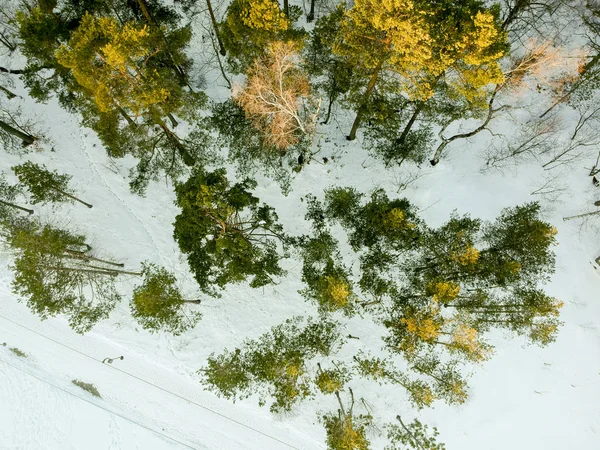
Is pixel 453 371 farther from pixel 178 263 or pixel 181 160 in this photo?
pixel 181 160

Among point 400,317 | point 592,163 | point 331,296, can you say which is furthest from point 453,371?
point 592,163

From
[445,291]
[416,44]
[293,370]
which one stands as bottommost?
[293,370]

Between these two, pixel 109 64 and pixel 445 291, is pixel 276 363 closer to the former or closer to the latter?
pixel 445 291

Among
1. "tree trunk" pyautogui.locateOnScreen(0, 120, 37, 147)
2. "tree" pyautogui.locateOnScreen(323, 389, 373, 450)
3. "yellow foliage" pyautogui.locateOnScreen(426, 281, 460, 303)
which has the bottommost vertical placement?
"tree" pyautogui.locateOnScreen(323, 389, 373, 450)

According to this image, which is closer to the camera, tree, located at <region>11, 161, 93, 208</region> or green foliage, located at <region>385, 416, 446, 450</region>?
tree, located at <region>11, 161, 93, 208</region>

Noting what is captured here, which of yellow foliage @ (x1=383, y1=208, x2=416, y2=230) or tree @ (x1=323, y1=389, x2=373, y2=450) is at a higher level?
yellow foliage @ (x1=383, y1=208, x2=416, y2=230)

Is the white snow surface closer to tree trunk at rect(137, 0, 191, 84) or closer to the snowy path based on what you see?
the snowy path

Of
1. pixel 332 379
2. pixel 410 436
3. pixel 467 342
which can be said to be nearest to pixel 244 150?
pixel 332 379


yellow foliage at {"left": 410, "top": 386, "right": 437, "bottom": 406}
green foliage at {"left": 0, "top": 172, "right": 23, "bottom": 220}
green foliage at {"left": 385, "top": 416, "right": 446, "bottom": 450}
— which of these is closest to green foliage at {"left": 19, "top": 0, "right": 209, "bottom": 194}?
green foliage at {"left": 0, "top": 172, "right": 23, "bottom": 220}
